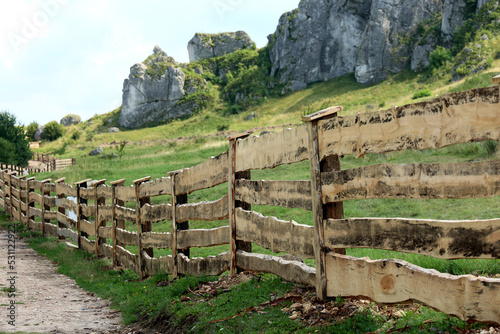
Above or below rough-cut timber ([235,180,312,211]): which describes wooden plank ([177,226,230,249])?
below

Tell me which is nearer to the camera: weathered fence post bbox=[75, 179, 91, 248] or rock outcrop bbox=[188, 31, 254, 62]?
weathered fence post bbox=[75, 179, 91, 248]

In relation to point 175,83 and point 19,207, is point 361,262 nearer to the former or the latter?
point 19,207

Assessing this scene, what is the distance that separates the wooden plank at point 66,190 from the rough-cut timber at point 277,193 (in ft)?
23.7

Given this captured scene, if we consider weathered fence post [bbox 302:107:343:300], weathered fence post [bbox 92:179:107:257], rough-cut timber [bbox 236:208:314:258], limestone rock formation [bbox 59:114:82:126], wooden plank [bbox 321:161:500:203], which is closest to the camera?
wooden plank [bbox 321:161:500:203]

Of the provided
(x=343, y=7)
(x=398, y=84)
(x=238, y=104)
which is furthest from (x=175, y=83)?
(x=398, y=84)

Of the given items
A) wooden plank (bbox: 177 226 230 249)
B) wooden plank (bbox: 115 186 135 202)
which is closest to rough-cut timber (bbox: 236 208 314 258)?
wooden plank (bbox: 177 226 230 249)

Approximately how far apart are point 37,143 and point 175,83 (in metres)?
31.7

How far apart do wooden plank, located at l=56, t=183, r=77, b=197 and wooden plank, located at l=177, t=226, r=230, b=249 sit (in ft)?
18.7

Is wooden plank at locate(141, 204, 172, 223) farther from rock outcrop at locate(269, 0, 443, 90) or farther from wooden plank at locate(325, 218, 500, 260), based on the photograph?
rock outcrop at locate(269, 0, 443, 90)

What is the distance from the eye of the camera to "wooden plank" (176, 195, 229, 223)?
6168 millimetres

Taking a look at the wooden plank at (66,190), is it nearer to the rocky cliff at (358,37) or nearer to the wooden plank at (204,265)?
the wooden plank at (204,265)

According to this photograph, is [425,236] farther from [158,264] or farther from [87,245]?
[87,245]

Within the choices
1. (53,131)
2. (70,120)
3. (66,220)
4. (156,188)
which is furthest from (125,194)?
(70,120)

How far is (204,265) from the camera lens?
6547 millimetres
